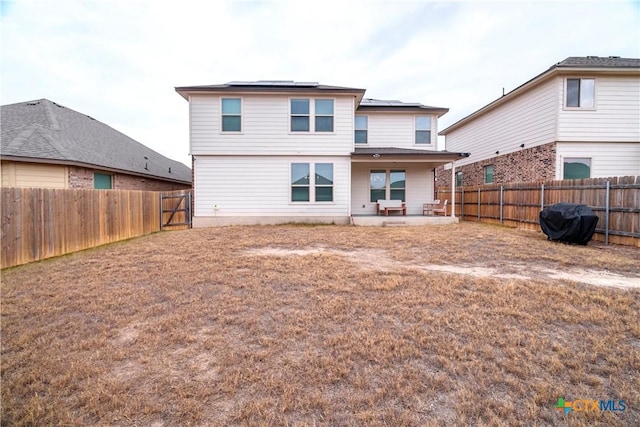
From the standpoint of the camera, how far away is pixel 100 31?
35.2 ft

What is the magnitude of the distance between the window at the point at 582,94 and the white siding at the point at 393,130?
5369mm

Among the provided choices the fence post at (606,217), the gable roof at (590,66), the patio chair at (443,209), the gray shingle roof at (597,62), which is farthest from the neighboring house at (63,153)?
the gray shingle roof at (597,62)

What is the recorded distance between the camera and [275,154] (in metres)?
12.6

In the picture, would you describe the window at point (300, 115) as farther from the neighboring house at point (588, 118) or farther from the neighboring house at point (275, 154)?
the neighboring house at point (588, 118)

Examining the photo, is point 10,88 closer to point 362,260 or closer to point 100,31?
point 100,31

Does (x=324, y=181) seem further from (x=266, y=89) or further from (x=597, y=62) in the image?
(x=597, y=62)

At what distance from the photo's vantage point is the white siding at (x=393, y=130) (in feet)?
49.5

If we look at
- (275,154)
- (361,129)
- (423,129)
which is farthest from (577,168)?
(275,154)

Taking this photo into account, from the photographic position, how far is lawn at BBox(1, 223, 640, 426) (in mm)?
2100

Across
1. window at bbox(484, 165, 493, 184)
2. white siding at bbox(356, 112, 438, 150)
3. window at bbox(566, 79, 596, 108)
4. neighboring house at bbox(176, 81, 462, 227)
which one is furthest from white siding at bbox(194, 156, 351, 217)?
window at bbox(566, 79, 596, 108)

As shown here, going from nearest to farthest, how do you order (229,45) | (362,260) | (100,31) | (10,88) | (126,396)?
(126,396) < (362,260) < (100,31) < (229,45) < (10,88)

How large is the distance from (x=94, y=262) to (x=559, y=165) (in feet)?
54.3

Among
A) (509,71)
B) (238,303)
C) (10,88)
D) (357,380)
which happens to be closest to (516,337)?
(357,380)

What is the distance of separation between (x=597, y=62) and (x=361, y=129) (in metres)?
10.1
